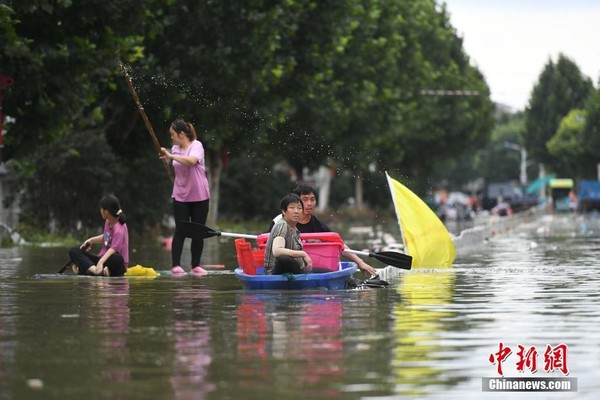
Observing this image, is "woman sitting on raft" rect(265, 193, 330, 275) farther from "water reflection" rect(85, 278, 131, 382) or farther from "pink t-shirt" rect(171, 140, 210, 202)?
"pink t-shirt" rect(171, 140, 210, 202)

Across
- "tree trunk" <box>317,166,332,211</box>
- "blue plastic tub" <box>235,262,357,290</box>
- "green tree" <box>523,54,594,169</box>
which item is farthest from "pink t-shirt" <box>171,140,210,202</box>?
"green tree" <box>523,54,594,169</box>

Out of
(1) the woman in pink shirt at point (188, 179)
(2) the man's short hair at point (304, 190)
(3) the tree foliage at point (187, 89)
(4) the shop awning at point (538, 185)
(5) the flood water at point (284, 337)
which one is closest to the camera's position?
(5) the flood water at point (284, 337)

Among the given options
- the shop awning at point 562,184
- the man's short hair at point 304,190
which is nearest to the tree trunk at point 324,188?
the shop awning at point 562,184

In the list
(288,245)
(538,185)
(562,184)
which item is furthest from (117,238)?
(538,185)

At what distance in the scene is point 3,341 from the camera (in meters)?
12.8

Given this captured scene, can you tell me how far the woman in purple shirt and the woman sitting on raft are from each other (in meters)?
3.11

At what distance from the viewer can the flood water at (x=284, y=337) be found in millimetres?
10242

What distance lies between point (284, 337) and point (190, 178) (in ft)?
28.9

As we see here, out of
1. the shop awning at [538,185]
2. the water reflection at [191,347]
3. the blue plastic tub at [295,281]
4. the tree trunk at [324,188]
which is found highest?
the shop awning at [538,185]

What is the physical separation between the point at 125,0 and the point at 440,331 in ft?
69.5

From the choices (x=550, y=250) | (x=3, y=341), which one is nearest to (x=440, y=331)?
(x=3, y=341)

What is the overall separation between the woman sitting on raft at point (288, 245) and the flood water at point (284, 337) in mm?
386

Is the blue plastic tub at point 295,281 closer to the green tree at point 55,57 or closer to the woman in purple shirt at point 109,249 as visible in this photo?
the woman in purple shirt at point 109,249

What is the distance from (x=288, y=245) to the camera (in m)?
18.2
